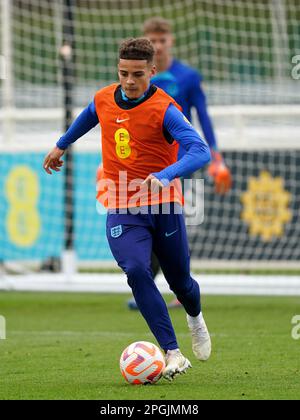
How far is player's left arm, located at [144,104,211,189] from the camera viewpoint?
6.01 metres

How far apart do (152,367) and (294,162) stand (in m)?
7.66

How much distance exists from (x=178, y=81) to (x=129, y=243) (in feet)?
12.5

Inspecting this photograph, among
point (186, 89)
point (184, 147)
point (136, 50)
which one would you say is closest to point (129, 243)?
point (184, 147)

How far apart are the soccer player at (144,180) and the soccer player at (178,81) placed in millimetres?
3081

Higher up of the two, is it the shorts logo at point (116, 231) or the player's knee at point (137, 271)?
the shorts logo at point (116, 231)

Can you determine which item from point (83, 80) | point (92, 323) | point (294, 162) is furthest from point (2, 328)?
point (83, 80)

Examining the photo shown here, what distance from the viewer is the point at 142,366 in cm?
615

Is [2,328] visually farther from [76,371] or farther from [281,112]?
[281,112]

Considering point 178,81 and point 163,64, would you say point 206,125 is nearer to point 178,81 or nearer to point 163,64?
point 178,81

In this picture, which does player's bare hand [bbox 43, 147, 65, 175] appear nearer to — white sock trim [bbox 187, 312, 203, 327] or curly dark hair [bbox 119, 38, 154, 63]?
curly dark hair [bbox 119, 38, 154, 63]

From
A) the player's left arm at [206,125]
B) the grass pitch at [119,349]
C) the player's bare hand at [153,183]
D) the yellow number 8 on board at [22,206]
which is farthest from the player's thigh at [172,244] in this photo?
the yellow number 8 on board at [22,206]

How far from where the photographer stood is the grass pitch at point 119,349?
590 cm

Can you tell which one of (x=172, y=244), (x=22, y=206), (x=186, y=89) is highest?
(x=186, y=89)

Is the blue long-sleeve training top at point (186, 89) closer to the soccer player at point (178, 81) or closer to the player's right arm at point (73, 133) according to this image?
the soccer player at point (178, 81)
